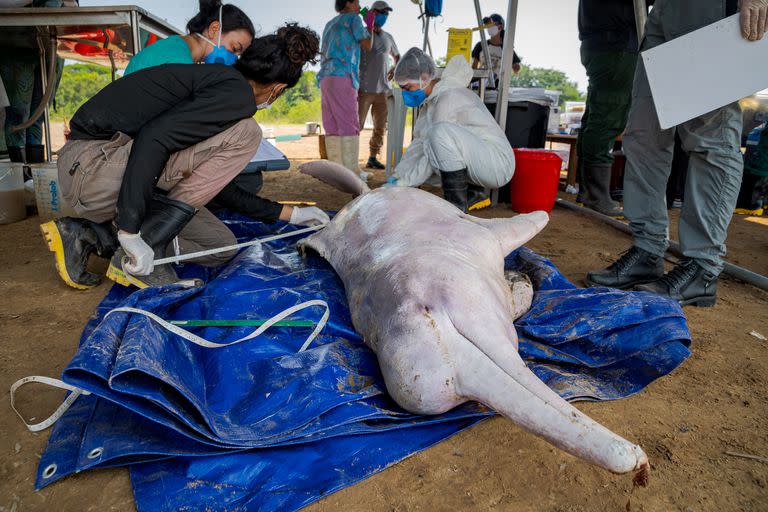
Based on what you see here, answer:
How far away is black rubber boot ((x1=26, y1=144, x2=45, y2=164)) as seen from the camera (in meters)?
4.63

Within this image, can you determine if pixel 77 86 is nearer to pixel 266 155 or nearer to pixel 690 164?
pixel 266 155

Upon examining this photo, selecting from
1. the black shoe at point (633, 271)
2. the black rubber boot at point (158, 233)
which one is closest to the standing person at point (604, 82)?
the black shoe at point (633, 271)

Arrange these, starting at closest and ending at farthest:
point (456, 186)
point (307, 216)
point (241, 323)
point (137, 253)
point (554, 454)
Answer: point (554, 454), point (241, 323), point (137, 253), point (307, 216), point (456, 186)

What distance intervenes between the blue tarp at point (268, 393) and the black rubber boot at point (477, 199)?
2.27 meters

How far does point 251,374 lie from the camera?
1635 millimetres

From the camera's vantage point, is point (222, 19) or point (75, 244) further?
point (222, 19)

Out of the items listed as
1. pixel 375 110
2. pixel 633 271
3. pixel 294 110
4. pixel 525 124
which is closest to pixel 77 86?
pixel 294 110

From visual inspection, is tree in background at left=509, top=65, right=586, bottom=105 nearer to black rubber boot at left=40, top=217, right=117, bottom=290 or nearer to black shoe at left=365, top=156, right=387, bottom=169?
black shoe at left=365, top=156, right=387, bottom=169

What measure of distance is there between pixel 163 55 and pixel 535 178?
280 centimetres

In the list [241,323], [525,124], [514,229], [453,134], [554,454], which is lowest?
[554,454]

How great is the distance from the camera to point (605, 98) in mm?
4203

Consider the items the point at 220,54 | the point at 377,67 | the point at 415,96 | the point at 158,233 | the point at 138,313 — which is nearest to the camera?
the point at 138,313

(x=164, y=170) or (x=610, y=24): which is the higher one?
(x=610, y=24)

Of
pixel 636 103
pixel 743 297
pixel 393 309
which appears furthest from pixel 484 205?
pixel 393 309
